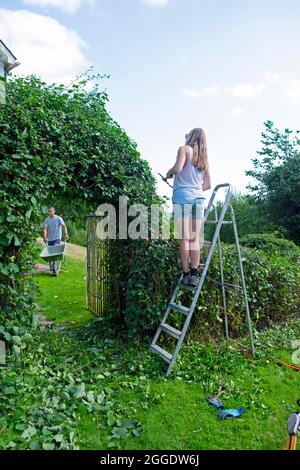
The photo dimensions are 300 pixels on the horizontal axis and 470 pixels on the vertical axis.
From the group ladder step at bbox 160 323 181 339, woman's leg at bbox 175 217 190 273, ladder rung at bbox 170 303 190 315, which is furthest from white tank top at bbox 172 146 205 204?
ladder step at bbox 160 323 181 339

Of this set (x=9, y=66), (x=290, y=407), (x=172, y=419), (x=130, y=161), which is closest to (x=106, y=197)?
(x=130, y=161)

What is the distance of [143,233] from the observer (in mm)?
4273

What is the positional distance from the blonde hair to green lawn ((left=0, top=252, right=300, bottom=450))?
2116 mm

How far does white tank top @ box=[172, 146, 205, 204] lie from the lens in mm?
3666

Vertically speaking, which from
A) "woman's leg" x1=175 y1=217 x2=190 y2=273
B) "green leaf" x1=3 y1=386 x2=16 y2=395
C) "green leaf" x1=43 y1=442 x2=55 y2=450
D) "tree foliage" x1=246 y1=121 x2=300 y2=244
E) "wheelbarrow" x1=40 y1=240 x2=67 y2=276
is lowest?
"green leaf" x1=43 y1=442 x2=55 y2=450

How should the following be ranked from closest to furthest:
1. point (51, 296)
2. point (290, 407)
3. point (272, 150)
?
point (290, 407) → point (51, 296) → point (272, 150)

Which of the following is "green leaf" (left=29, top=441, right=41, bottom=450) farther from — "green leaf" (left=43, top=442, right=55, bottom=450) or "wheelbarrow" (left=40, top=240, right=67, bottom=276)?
"wheelbarrow" (left=40, top=240, right=67, bottom=276)

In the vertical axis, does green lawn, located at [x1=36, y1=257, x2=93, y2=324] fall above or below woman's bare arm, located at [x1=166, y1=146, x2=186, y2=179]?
below

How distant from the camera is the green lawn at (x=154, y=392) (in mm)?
2596

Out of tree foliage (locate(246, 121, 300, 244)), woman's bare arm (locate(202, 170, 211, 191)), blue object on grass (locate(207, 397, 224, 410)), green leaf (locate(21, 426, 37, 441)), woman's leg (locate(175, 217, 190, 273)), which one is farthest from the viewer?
tree foliage (locate(246, 121, 300, 244))

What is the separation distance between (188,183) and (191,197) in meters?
0.15

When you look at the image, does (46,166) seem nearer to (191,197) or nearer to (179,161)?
(179,161)
